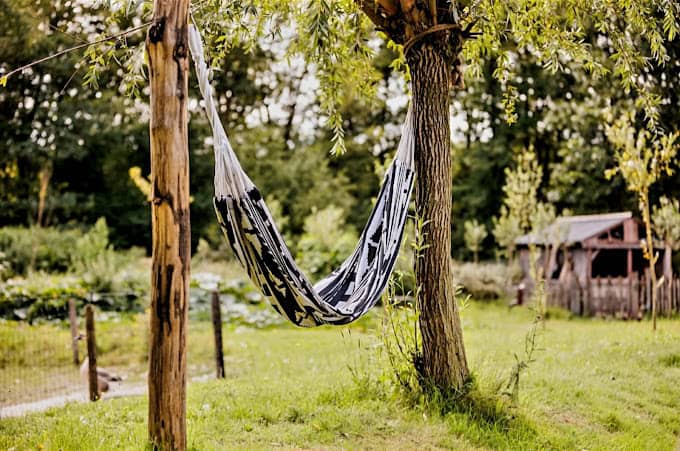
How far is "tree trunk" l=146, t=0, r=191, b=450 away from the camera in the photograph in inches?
103

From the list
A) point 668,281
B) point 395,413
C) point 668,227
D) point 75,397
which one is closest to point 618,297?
point 668,281

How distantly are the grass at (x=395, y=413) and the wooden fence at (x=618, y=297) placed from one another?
11.0ft

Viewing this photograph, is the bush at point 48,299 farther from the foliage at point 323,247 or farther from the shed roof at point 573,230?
the shed roof at point 573,230

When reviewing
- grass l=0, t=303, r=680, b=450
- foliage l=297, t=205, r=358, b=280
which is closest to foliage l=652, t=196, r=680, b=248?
grass l=0, t=303, r=680, b=450

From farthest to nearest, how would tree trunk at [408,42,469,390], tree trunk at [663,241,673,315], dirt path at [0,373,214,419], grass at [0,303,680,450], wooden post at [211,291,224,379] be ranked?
tree trunk at [663,241,673,315]
wooden post at [211,291,224,379]
dirt path at [0,373,214,419]
tree trunk at [408,42,469,390]
grass at [0,303,680,450]

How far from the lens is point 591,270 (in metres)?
10.4

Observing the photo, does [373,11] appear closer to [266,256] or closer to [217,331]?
[266,256]

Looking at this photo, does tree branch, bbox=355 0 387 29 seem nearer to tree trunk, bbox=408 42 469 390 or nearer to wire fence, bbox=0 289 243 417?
tree trunk, bbox=408 42 469 390

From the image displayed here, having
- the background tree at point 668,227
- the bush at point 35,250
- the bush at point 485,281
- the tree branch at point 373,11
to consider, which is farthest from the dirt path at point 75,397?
the background tree at point 668,227

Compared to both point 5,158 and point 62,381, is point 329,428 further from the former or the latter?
point 5,158

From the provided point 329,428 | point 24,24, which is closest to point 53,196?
point 24,24

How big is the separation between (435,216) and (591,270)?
724 centimetres

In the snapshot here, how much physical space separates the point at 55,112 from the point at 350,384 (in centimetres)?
1214

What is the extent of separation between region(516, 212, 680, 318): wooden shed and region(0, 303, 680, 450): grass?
3.41m
